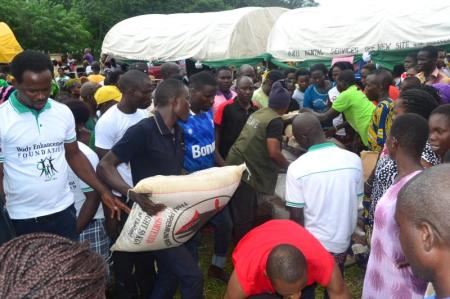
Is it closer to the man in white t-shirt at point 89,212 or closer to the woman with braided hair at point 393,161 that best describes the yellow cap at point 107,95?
the man in white t-shirt at point 89,212

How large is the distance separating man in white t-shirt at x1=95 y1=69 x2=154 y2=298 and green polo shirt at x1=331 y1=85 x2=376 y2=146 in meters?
2.52

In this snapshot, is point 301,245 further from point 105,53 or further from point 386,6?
point 105,53

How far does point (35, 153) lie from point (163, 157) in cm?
74

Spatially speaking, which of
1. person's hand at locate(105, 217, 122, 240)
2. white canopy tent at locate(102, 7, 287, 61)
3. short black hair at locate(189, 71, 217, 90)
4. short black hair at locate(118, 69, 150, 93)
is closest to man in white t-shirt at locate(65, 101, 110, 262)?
person's hand at locate(105, 217, 122, 240)

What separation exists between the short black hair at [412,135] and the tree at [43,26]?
19.1 metres

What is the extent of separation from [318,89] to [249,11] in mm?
5024

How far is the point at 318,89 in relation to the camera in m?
7.16

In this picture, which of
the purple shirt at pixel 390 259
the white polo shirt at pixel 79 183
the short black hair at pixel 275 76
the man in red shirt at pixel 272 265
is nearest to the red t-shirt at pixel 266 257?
the man in red shirt at pixel 272 265

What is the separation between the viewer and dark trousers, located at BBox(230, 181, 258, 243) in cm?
406

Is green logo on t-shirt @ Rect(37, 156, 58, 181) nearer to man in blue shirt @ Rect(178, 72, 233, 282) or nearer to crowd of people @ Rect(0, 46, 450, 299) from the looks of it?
crowd of people @ Rect(0, 46, 450, 299)

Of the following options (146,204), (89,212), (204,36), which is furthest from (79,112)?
(204,36)

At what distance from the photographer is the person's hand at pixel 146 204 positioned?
8.23 feet

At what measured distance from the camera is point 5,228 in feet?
8.31

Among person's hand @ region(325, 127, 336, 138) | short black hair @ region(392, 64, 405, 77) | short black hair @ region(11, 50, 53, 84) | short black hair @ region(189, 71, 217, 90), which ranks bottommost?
person's hand @ region(325, 127, 336, 138)
